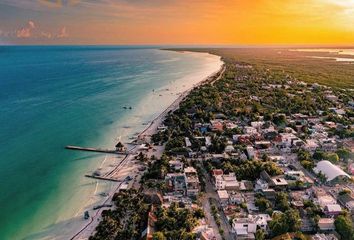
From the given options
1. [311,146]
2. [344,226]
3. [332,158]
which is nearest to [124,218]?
[344,226]

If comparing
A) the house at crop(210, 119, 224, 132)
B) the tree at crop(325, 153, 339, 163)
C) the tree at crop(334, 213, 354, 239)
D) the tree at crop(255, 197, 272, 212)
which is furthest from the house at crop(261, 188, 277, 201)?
the house at crop(210, 119, 224, 132)

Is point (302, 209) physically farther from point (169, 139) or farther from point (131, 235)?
point (169, 139)

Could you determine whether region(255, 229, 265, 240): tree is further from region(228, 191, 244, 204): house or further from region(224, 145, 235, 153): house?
region(224, 145, 235, 153): house

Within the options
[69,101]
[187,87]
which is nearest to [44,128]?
[69,101]

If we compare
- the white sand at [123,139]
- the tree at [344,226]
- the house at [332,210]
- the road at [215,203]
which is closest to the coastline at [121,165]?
the white sand at [123,139]

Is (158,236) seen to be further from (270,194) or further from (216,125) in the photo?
(216,125)

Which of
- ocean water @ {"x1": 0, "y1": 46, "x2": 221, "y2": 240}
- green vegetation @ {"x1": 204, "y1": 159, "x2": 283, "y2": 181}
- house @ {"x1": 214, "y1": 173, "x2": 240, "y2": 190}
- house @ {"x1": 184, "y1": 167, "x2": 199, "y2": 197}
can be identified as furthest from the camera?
green vegetation @ {"x1": 204, "y1": 159, "x2": 283, "y2": 181}
